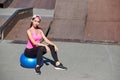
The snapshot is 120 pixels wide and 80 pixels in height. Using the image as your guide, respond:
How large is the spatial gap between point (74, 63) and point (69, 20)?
5.85m

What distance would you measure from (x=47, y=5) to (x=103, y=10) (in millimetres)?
3627

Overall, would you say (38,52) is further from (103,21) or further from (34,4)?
(34,4)

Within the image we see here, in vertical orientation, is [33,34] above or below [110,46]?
above

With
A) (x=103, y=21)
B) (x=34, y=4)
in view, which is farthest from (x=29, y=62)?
(x=34, y=4)

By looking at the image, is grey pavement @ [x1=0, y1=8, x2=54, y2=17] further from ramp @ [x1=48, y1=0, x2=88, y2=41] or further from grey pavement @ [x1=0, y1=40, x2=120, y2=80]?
grey pavement @ [x1=0, y1=40, x2=120, y2=80]

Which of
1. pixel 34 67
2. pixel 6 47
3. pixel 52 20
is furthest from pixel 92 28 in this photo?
pixel 34 67

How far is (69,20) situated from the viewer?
15.2 meters

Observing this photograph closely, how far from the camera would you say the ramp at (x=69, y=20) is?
43.8 feet

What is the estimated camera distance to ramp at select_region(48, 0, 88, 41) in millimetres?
13363

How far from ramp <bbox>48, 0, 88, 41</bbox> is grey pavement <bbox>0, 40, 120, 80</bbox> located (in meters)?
1.41

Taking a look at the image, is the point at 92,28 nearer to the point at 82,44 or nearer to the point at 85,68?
the point at 82,44

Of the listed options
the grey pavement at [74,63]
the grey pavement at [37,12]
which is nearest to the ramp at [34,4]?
the grey pavement at [37,12]

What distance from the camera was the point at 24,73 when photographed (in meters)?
8.72

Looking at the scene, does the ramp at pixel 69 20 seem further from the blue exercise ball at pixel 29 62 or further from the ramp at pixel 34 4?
the blue exercise ball at pixel 29 62
